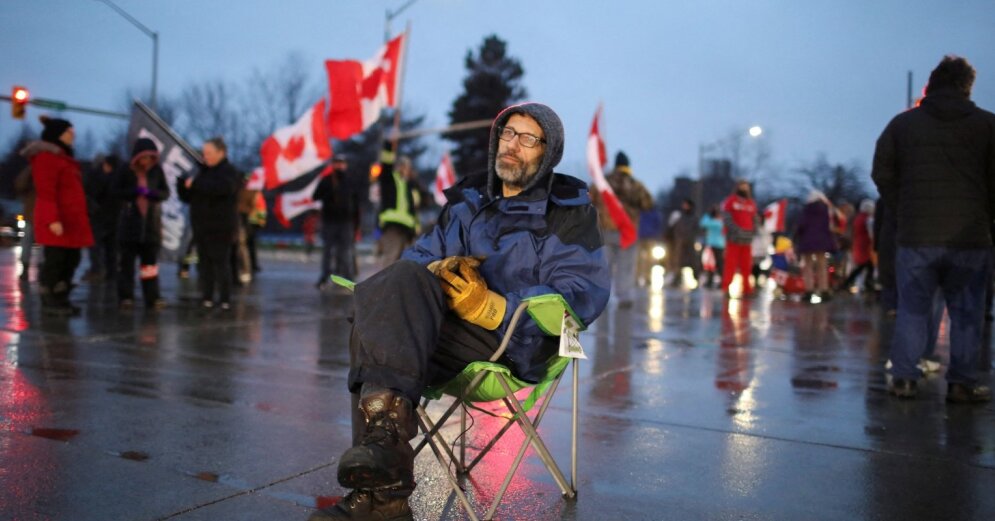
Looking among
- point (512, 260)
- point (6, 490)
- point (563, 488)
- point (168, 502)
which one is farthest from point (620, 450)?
point (6, 490)

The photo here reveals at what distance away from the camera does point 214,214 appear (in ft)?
32.4

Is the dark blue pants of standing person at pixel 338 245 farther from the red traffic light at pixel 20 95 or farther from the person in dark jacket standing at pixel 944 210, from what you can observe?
the red traffic light at pixel 20 95

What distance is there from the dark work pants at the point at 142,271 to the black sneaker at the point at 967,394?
7.55m

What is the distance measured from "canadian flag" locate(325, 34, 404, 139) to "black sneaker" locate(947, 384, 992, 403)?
12093 millimetres

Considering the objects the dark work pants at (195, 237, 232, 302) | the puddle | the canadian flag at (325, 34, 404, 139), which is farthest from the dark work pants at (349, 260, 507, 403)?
the canadian flag at (325, 34, 404, 139)

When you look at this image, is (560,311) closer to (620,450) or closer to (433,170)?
(620,450)

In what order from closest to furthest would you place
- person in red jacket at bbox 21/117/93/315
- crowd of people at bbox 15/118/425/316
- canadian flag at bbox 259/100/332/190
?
person in red jacket at bbox 21/117/93/315, crowd of people at bbox 15/118/425/316, canadian flag at bbox 259/100/332/190

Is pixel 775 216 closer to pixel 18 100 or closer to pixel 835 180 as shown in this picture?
pixel 18 100

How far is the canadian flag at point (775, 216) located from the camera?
64.2ft

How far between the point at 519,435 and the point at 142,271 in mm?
6564

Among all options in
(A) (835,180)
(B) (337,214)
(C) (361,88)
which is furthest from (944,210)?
(A) (835,180)

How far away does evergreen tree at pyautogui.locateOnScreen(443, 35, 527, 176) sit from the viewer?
64.8m

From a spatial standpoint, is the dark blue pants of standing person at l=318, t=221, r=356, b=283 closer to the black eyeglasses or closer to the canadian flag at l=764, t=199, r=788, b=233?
the canadian flag at l=764, t=199, r=788, b=233

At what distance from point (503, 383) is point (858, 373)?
4643 millimetres
